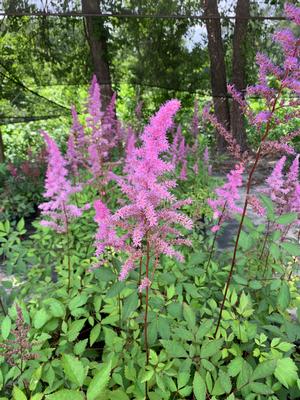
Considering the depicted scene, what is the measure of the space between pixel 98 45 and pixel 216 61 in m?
1.90

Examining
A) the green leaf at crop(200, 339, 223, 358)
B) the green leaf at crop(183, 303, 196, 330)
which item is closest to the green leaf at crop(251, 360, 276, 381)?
the green leaf at crop(200, 339, 223, 358)

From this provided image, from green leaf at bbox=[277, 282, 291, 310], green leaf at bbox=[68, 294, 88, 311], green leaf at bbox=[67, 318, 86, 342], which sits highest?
green leaf at bbox=[277, 282, 291, 310]

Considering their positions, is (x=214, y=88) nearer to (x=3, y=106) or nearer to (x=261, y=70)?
(x=3, y=106)

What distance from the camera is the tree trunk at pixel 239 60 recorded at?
5480 millimetres

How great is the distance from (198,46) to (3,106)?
3.22 m

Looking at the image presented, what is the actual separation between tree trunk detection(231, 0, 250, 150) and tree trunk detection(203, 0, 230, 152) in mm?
168

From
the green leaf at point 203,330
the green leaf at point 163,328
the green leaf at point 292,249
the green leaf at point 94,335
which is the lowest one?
the green leaf at point 94,335

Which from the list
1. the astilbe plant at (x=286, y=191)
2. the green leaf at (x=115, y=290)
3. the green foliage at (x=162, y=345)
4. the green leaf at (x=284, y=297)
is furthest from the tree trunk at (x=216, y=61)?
the green leaf at (x=115, y=290)

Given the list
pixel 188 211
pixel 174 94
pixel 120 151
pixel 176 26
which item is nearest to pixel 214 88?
pixel 174 94

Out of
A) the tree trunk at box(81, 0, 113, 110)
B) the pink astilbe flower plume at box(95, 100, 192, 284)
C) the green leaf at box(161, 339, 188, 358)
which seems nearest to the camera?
the pink astilbe flower plume at box(95, 100, 192, 284)

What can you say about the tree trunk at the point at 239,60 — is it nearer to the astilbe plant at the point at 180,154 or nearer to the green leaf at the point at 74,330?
the astilbe plant at the point at 180,154

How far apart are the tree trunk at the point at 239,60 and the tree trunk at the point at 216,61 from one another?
0.17 meters

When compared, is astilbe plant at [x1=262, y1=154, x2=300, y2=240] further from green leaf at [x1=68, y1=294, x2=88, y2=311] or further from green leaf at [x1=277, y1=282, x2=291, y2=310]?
green leaf at [x1=68, y1=294, x2=88, y2=311]

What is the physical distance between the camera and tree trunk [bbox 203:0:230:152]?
5.43 meters
